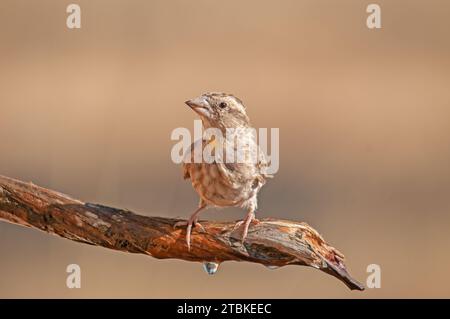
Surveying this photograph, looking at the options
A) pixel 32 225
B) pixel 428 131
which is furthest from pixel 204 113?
pixel 428 131

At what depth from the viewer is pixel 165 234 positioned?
5172mm

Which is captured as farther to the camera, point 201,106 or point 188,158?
point 188,158

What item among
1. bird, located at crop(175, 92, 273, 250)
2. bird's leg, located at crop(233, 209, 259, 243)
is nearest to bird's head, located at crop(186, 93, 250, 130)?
bird, located at crop(175, 92, 273, 250)

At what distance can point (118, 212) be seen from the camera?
205 inches

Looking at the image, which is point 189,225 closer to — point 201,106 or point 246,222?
point 246,222

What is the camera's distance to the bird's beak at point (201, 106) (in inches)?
199

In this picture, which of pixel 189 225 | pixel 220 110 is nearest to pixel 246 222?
pixel 189 225

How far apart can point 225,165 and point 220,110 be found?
10.5 inches

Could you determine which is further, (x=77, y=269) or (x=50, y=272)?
(x=50, y=272)

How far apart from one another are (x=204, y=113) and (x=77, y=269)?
2.67 meters

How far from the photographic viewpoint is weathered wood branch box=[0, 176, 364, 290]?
16.7 ft

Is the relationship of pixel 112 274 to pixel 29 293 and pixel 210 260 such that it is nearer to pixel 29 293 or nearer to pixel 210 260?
pixel 29 293

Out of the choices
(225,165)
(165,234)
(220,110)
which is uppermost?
(220,110)

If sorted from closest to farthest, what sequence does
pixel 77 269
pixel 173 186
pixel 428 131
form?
pixel 77 269
pixel 173 186
pixel 428 131
